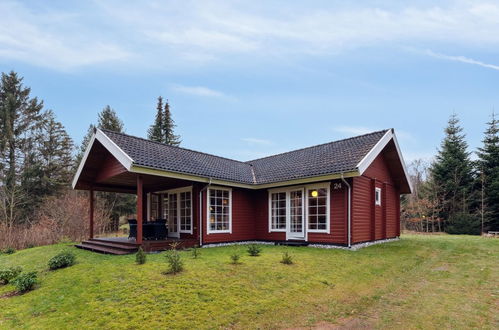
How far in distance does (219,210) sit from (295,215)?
2.92m

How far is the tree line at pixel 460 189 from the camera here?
20875 millimetres

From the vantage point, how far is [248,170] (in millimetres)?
14461

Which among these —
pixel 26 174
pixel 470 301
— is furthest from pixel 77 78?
pixel 470 301

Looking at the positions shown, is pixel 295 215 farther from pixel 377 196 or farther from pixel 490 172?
pixel 490 172

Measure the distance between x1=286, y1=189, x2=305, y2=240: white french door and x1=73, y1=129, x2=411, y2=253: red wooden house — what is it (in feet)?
0.12

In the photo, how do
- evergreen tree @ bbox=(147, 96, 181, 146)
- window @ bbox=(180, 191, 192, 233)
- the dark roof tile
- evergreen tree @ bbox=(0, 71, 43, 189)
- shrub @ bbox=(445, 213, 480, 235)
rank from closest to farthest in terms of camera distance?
the dark roof tile < window @ bbox=(180, 191, 192, 233) < shrub @ bbox=(445, 213, 480, 235) < evergreen tree @ bbox=(0, 71, 43, 189) < evergreen tree @ bbox=(147, 96, 181, 146)

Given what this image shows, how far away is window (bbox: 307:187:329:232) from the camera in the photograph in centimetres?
1060

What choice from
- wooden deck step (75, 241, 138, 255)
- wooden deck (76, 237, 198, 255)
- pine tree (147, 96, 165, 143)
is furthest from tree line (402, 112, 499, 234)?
pine tree (147, 96, 165, 143)

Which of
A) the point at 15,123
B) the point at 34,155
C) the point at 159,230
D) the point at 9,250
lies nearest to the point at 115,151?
the point at 159,230

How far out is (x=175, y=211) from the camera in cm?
1215

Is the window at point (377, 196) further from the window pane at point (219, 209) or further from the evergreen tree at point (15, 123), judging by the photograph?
the evergreen tree at point (15, 123)

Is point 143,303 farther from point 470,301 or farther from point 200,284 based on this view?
point 470,301

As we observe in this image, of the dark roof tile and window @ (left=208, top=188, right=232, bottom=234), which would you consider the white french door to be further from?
window @ (left=208, top=188, right=232, bottom=234)

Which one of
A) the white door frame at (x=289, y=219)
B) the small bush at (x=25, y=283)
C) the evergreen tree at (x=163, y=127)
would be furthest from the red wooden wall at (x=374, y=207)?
the evergreen tree at (x=163, y=127)
